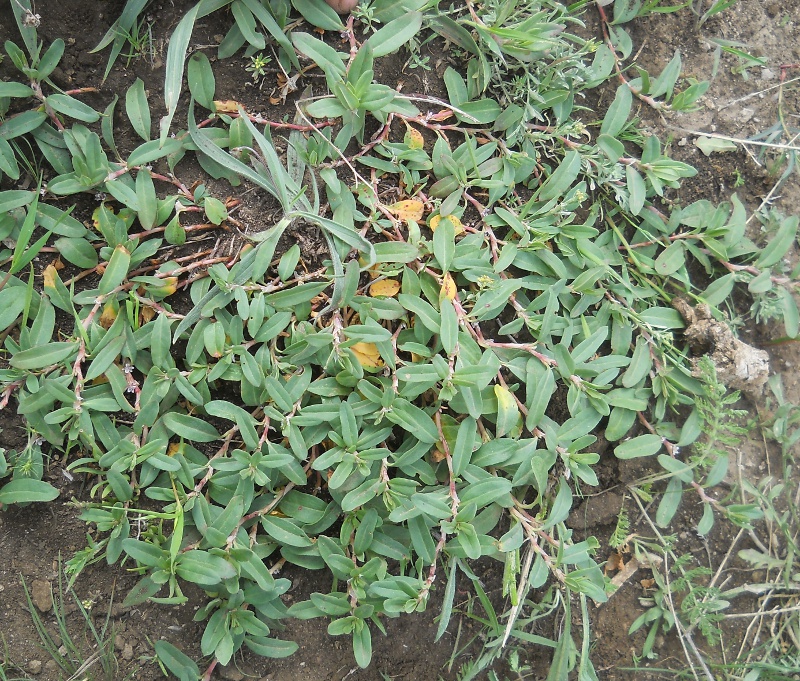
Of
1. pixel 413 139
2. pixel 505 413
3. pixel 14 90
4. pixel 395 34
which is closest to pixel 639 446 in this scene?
pixel 505 413

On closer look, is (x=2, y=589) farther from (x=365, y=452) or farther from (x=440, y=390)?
(x=440, y=390)

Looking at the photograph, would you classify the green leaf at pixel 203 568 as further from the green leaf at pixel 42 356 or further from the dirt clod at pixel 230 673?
the green leaf at pixel 42 356

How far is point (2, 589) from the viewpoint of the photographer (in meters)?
2.22

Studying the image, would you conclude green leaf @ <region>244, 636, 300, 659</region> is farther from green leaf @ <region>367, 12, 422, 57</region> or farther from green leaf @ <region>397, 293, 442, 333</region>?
green leaf @ <region>367, 12, 422, 57</region>

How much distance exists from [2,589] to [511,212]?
7.40 ft

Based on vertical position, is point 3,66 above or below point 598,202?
above

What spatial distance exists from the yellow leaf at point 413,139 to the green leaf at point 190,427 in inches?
49.9

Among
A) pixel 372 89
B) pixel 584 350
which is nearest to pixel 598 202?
pixel 584 350

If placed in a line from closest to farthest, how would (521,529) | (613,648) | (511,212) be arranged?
(521,529)
(511,212)
(613,648)

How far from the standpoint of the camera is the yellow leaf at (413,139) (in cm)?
248

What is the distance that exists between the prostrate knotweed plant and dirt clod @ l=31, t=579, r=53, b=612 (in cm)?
21

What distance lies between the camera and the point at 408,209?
2.47 m

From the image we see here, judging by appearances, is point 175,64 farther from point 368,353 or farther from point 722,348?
point 722,348

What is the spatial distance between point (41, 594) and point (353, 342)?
1.37 meters
